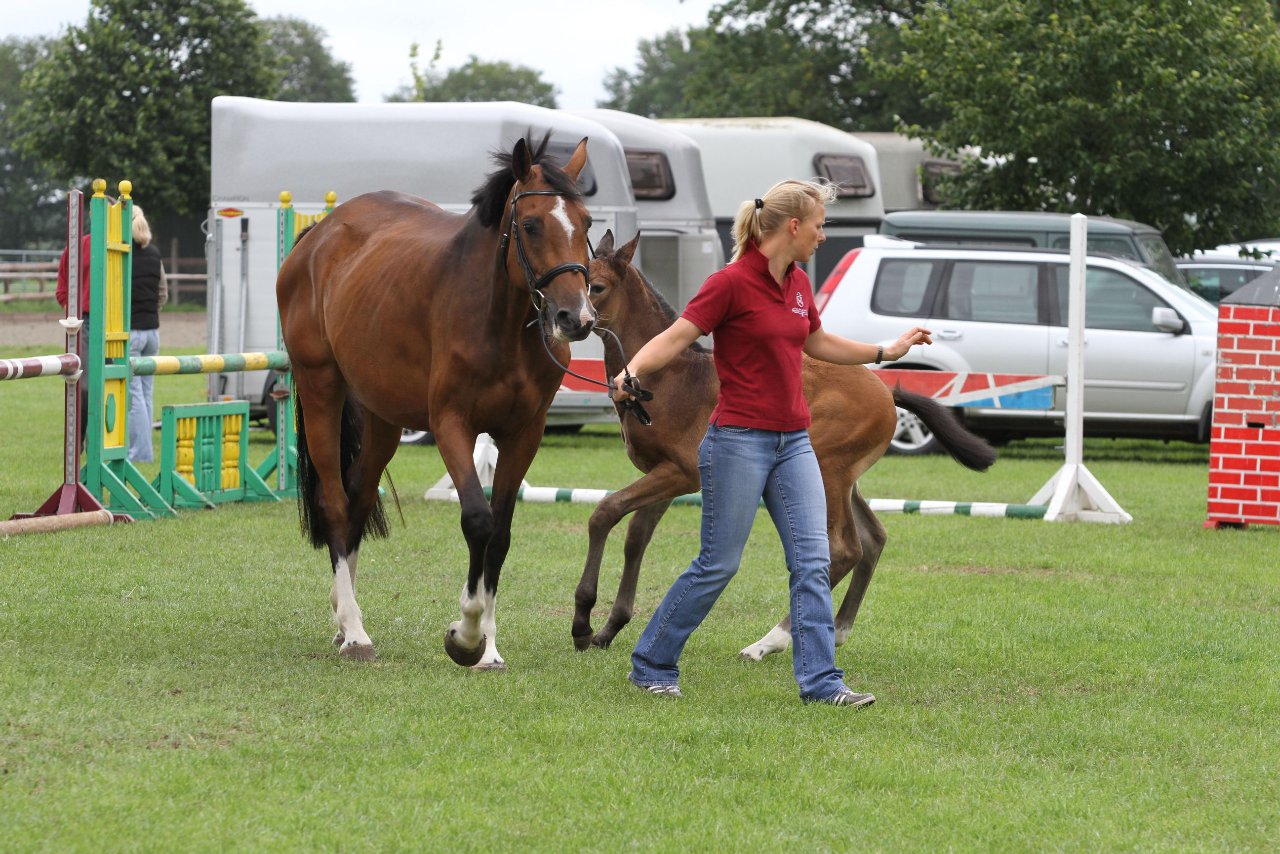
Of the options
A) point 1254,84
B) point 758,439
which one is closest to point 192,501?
point 758,439

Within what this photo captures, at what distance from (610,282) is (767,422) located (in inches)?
75.9

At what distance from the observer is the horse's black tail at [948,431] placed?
8.33 m

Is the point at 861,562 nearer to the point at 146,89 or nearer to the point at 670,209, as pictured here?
the point at 670,209

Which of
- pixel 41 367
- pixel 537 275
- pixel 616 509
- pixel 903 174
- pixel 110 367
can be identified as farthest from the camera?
pixel 903 174

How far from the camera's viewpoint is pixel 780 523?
6160 mm

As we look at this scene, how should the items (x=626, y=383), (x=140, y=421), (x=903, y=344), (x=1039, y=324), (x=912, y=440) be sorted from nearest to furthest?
(x=626, y=383) → (x=903, y=344) → (x=140, y=421) → (x=1039, y=324) → (x=912, y=440)

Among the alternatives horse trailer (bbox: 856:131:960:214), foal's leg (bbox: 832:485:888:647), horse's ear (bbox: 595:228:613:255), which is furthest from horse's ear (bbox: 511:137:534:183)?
horse trailer (bbox: 856:131:960:214)

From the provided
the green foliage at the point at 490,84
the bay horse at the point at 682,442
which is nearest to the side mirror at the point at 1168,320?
the bay horse at the point at 682,442

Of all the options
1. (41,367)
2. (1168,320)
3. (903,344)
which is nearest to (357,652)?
(903,344)

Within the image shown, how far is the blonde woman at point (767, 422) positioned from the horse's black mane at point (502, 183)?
88cm

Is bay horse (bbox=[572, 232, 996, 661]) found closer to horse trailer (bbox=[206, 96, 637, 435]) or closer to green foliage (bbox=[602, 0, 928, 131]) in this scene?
horse trailer (bbox=[206, 96, 637, 435])

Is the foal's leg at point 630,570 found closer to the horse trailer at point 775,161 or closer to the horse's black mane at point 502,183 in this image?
the horse's black mane at point 502,183

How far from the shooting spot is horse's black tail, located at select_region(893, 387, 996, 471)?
8328 mm

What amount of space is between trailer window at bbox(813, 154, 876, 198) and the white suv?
6132 millimetres
